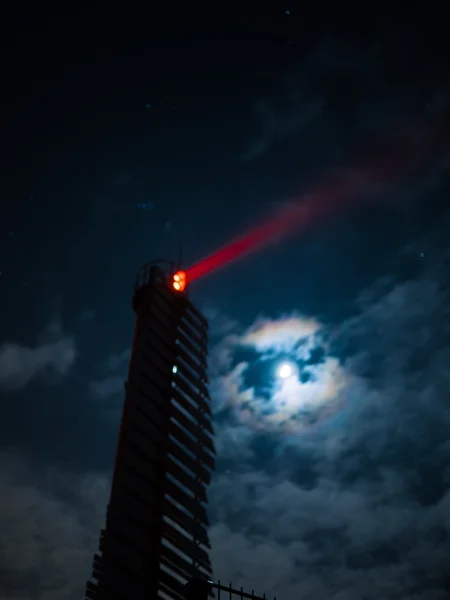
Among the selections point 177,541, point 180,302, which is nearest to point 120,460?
point 177,541

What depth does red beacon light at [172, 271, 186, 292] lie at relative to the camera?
20.9 m

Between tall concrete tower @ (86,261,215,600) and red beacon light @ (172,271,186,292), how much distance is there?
0.59 ft

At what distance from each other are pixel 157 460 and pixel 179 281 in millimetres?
7884

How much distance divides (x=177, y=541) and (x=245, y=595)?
5099mm

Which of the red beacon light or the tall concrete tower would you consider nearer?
the tall concrete tower

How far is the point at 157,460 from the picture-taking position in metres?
15.8

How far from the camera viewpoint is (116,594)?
13.0m

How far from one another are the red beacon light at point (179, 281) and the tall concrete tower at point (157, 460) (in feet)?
0.59

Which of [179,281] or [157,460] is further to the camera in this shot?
[179,281]

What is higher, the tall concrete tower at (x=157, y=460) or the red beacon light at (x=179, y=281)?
the red beacon light at (x=179, y=281)

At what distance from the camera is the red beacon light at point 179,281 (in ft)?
68.4

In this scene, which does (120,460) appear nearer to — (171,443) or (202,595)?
(171,443)

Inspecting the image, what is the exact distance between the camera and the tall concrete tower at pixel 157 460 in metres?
13.8

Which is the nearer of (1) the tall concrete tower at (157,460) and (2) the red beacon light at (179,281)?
(1) the tall concrete tower at (157,460)
